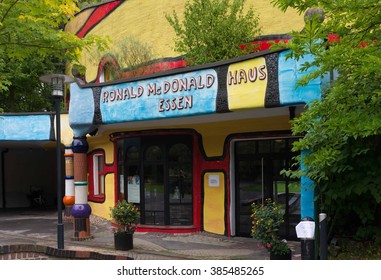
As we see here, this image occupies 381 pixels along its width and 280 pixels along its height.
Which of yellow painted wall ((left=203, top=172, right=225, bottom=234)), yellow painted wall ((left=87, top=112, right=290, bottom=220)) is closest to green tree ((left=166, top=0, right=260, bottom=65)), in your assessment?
yellow painted wall ((left=87, top=112, right=290, bottom=220))

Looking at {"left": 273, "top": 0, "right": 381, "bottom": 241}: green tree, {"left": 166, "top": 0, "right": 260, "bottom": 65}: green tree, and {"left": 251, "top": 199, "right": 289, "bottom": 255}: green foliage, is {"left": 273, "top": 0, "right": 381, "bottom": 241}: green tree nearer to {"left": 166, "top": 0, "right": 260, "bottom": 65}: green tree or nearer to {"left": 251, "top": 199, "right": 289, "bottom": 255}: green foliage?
{"left": 251, "top": 199, "right": 289, "bottom": 255}: green foliage

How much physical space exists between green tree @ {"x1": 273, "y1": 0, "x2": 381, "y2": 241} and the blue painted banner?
277 centimetres

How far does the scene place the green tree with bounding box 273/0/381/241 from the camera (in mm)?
4727

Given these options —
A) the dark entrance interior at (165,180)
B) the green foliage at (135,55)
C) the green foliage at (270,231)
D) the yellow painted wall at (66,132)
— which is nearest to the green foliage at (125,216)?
the dark entrance interior at (165,180)

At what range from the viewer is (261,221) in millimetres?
7262

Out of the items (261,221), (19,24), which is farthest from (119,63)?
(261,221)

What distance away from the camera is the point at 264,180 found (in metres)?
10.1

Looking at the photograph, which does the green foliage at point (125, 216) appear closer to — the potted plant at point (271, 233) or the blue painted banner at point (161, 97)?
the blue painted banner at point (161, 97)

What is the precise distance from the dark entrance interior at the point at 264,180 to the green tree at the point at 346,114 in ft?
10.6

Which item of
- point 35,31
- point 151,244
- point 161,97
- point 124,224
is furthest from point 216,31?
point 151,244

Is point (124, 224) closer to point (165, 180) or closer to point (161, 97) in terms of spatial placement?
point (165, 180)

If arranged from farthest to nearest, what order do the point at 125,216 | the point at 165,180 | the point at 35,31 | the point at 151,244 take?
1. the point at 165,180
2. the point at 151,244
3. the point at 125,216
4. the point at 35,31

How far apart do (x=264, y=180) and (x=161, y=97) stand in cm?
312

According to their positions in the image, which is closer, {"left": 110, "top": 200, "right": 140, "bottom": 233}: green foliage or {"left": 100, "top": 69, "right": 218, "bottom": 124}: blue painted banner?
{"left": 100, "top": 69, "right": 218, "bottom": 124}: blue painted banner
